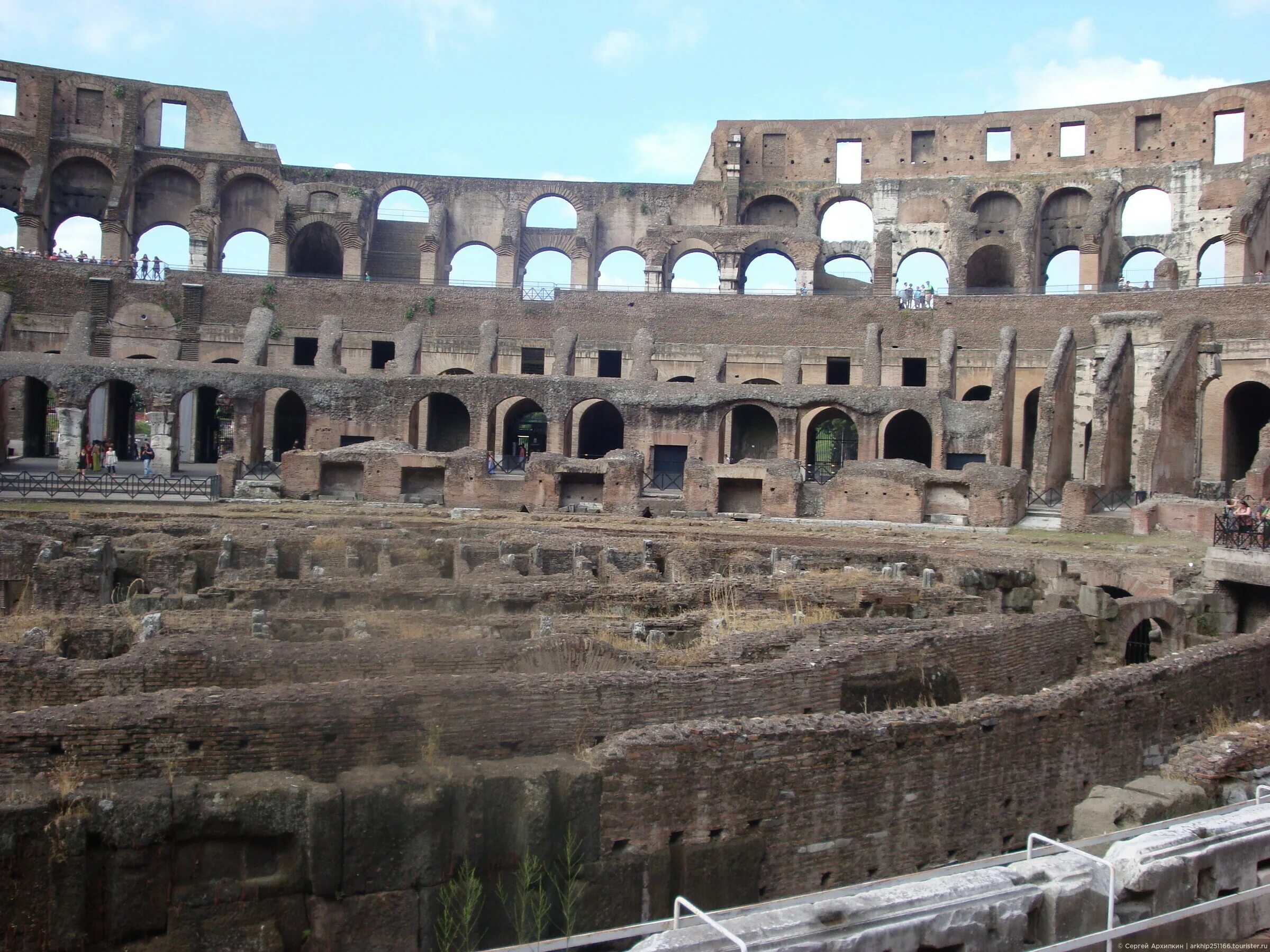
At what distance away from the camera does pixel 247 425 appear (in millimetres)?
29781

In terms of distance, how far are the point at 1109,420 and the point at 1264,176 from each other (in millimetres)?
14978

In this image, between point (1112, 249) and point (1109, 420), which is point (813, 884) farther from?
point (1112, 249)

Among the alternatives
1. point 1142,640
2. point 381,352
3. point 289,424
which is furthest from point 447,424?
point 1142,640

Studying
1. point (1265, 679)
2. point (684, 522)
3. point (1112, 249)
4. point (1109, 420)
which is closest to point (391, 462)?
point (684, 522)

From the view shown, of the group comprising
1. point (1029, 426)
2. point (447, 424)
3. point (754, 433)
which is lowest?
point (754, 433)

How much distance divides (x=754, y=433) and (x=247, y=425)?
1647 cm

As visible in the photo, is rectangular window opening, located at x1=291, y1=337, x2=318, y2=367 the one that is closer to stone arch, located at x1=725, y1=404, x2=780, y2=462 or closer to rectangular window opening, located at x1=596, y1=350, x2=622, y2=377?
rectangular window opening, located at x1=596, y1=350, x2=622, y2=377

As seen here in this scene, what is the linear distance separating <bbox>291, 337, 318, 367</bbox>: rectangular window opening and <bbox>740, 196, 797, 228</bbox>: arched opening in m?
18.6

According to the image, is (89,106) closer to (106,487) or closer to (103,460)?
(103,460)

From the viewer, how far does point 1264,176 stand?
1470 inches

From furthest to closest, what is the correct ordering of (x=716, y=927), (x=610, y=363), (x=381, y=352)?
(x=381, y=352), (x=610, y=363), (x=716, y=927)

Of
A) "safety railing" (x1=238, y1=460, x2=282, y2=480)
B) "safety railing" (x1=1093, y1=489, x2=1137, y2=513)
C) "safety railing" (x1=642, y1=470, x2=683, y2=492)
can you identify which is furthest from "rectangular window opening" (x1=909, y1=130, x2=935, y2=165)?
"safety railing" (x1=238, y1=460, x2=282, y2=480)

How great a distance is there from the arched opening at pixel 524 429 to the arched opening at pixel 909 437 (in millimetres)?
11352

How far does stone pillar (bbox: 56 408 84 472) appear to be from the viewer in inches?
1105
